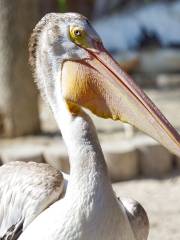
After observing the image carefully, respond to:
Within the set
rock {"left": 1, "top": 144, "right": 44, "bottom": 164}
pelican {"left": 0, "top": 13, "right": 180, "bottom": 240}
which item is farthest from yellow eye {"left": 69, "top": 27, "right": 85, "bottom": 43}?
rock {"left": 1, "top": 144, "right": 44, "bottom": 164}

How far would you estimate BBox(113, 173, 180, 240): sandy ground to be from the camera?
157 inches

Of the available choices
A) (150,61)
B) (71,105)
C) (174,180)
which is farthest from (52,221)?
(150,61)

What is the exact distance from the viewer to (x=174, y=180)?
4.77 meters

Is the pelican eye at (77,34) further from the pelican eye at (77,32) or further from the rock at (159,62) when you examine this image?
the rock at (159,62)

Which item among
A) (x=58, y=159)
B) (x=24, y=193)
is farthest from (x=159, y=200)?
(x=24, y=193)

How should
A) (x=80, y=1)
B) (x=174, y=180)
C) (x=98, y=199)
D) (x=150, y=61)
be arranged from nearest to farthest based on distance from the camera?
(x=98, y=199) → (x=174, y=180) → (x=150, y=61) → (x=80, y=1)

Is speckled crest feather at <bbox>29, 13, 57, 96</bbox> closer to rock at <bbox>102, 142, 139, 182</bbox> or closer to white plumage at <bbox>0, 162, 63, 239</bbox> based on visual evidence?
white plumage at <bbox>0, 162, 63, 239</bbox>

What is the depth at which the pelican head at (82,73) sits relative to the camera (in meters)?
2.64

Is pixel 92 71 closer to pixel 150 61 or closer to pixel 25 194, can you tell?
pixel 25 194

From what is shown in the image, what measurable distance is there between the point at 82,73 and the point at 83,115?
0.49 ft

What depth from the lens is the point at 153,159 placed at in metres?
4.89

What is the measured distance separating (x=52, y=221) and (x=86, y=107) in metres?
0.41

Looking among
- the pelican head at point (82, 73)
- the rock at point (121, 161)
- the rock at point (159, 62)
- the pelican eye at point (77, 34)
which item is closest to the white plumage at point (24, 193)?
the pelican head at point (82, 73)

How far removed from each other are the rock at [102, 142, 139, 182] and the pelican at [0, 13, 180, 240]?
1.96 metres
